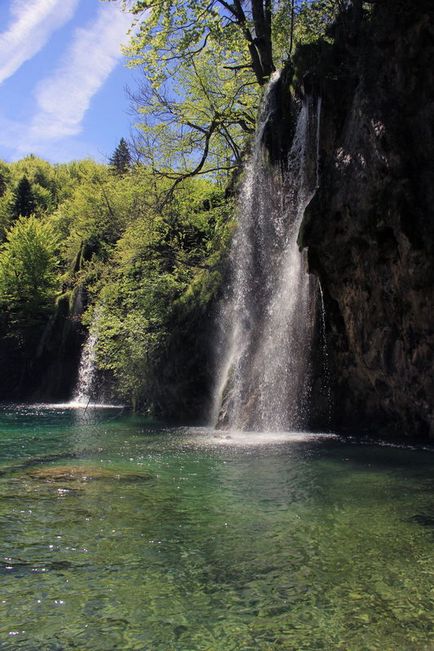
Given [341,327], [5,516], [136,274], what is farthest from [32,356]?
[5,516]

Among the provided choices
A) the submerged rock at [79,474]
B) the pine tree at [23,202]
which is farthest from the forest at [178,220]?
the pine tree at [23,202]

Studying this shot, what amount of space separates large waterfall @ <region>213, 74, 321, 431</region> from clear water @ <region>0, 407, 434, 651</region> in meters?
4.73

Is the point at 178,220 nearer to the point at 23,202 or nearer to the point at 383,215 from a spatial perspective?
the point at 383,215

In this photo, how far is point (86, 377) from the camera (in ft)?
91.6

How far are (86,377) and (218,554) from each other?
23916mm

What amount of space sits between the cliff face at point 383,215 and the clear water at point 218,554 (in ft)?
9.58

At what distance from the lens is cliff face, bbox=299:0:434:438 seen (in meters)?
11.0

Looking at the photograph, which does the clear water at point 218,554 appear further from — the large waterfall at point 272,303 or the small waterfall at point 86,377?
the small waterfall at point 86,377

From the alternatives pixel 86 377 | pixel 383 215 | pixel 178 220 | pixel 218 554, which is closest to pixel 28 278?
pixel 86 377

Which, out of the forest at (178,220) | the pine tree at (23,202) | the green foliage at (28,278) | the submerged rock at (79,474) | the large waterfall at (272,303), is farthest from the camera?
the pine tree at (23,202)

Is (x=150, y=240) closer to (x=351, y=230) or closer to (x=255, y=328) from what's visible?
(x=255, y=328)

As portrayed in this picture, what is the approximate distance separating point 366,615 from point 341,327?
1005 cm

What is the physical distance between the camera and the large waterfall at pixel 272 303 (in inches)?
549

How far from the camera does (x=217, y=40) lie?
17.3 metres
